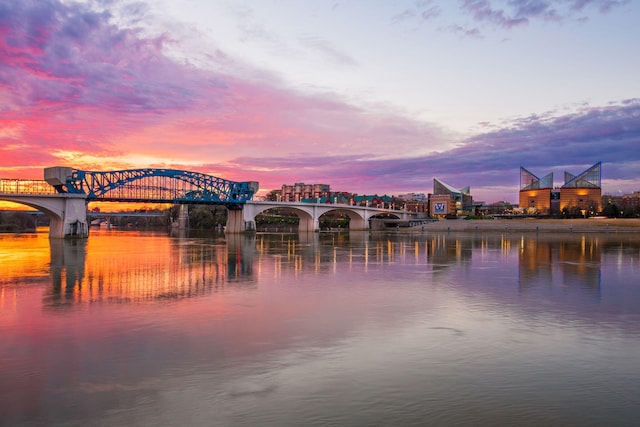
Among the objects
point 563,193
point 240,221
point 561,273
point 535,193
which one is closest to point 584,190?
point 563,193

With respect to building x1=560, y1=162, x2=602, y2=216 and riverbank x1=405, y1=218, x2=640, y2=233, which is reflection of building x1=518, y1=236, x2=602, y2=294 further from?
building x1=560, y1=162, x2=602, y2=216

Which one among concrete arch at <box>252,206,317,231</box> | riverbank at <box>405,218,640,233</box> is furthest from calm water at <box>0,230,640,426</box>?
concrete arch at <box>252,206,317,231</box>

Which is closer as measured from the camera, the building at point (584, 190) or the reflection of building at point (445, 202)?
the building at point (584, 190)

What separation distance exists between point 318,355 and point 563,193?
536 ft

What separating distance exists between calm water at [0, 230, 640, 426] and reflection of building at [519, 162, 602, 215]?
138 meters

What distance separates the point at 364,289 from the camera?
18547 millimetres

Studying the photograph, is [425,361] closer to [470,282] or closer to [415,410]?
[415,410]

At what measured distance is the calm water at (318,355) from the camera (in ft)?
22.0

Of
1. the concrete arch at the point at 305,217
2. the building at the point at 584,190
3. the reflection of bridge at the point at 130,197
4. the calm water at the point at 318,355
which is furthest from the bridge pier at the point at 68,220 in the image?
the building at the point at 584,190

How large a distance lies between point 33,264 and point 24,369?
22807 mm

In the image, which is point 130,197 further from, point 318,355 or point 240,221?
point 318,355

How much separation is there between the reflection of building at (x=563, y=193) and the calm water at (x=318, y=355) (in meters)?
138

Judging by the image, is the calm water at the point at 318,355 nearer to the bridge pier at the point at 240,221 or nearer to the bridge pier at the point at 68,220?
the bridge pier at the point at 68,220

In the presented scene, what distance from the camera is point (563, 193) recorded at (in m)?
153
